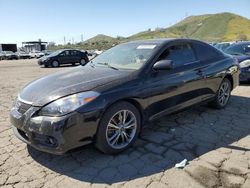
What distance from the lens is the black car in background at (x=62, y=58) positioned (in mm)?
20589

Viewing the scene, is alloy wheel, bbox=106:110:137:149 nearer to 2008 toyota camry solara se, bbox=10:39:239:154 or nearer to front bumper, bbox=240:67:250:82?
2008 toyota camry solara se, bbox=10:39:239:154

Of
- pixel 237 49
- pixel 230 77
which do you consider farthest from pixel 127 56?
pixel 237 49

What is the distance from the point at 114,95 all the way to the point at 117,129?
52cm

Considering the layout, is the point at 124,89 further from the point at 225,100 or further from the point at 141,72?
the point at 225,100

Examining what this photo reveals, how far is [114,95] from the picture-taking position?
338cm

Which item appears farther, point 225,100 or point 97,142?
point 225,100

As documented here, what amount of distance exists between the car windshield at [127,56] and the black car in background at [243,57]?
5027 mm

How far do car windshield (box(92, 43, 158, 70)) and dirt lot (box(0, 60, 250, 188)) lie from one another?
1202 mm

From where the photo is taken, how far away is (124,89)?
3518mm

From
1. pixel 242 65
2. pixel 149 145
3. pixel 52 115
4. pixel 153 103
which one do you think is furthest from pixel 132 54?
pixel 242 65

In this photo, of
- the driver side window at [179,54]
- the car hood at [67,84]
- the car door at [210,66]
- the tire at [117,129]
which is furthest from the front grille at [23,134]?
the car door at [210,66]

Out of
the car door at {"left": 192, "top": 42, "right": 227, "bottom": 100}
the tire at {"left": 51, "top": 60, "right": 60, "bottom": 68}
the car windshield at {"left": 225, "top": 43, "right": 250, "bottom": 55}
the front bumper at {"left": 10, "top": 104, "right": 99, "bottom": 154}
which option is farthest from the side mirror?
the tire at {"left": 51, "top": 60, "right": 60, "bottom": 68}

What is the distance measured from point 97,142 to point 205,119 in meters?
2.59

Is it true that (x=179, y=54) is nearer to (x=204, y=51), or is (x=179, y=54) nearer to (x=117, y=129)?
(x=204, y=51)
